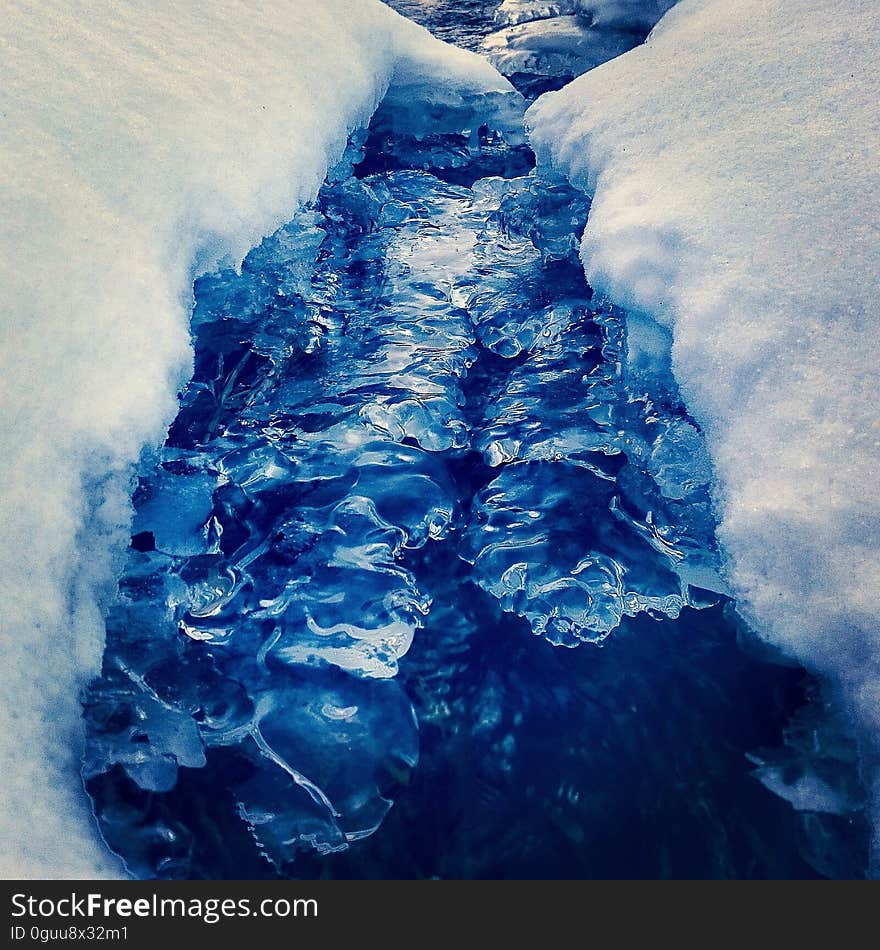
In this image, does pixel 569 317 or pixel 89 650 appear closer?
pixel 89 650

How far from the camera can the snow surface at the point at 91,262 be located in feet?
3.73

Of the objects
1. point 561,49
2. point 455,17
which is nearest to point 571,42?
point 561,49

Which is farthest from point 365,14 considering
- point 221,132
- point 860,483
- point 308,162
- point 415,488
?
point 860,483

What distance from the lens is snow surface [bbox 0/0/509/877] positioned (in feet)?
3.73

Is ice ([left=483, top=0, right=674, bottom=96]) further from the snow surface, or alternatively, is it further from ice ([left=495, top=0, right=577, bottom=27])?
the snow surface

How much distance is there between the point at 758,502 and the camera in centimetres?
135

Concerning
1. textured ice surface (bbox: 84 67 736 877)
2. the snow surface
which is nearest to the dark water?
the snow surface

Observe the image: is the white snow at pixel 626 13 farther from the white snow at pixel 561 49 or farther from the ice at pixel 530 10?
the ice at pixel 530 10

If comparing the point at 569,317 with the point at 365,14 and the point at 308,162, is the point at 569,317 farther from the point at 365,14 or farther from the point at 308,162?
the point at 365,14

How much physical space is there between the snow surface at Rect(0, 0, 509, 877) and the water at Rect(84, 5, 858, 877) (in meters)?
0.12

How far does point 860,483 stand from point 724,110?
4.33ft

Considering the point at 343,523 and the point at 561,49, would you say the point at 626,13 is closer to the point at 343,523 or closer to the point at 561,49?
the point at 561,49

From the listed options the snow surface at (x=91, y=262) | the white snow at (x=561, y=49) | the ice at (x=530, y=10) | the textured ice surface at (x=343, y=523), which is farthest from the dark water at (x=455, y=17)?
the textured ice surface at (x=343, y=523)

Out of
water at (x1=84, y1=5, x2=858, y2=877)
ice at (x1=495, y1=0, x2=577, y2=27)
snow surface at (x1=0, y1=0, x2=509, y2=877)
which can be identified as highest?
ice at (x1=495, y1=0, x2=577, y2=27)
